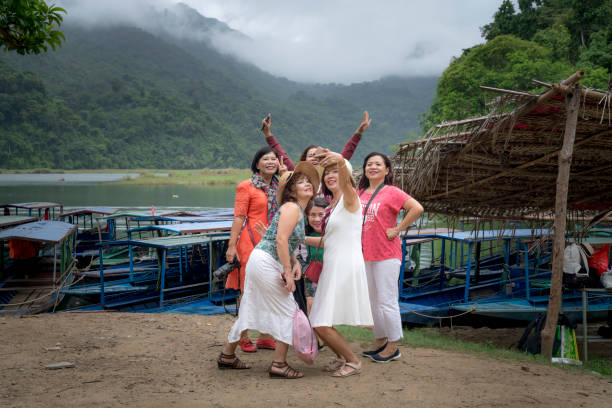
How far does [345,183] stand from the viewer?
297cm

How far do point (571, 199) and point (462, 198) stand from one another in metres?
1.71

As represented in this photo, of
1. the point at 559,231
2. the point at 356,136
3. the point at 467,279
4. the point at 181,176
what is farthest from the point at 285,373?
the point at 181,176

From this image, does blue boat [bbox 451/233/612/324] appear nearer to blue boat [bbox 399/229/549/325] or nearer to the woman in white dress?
blue boat [bbox 399/229/549/325]

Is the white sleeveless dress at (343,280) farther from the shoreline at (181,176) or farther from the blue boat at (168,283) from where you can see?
the shoreline at (181,176)

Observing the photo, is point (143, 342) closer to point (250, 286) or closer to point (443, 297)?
point (250, 286)

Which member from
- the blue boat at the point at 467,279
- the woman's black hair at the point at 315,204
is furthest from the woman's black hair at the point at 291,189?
the blue boat at the point at 467,279

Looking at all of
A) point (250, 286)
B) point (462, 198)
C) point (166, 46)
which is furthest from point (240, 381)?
point (166, 46)

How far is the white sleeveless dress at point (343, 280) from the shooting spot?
3.07 meters

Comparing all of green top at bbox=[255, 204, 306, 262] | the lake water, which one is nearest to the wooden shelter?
green top at bbox=[255, 204, 306, 262]

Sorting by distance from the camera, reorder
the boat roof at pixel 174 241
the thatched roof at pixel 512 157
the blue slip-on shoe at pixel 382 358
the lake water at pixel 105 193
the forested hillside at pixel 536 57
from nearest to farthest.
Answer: the blue slip-on shoe at pixel 382 358 → the thatched roof at pixel 512 157 → the boat roof at pixel 174 241 → the forested hillside at pixel 536 57 → the lake water at pixel 105 193

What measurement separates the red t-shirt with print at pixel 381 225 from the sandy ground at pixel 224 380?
0.84 meters

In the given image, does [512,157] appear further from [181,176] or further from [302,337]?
[181,176]

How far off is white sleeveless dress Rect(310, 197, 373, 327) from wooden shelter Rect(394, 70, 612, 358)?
178cm

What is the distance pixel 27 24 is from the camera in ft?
15.6
